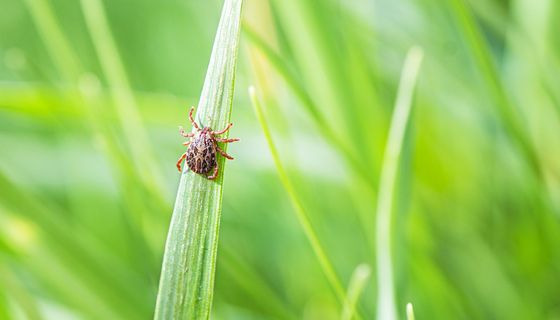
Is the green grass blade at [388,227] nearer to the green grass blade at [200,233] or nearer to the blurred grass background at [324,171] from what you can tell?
the blurred grass background at [324,171]

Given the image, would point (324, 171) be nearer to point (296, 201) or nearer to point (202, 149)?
point (202, 149)

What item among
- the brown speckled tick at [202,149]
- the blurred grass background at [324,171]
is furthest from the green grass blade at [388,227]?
the brown speckled tick at [202,149]

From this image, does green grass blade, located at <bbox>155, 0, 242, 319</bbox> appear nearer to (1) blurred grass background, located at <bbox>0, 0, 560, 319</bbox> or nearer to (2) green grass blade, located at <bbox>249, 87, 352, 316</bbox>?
(2) green grass blade, located at <bbox>249, 87, 352, 316</bbox>

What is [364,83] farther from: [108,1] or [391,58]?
[108,1]

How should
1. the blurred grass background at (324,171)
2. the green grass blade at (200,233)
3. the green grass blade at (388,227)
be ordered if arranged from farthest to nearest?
the blurred grass background at (324,171)
the green grass blade at (388,227)
the green grass blade at (200,233)

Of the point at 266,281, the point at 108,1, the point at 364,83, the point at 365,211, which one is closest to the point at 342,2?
the point at 364,83

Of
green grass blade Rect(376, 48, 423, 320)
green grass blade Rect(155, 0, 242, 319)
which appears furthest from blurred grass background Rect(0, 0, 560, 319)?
green grass blade Rect(155, 0, 242, 319)
